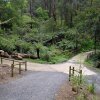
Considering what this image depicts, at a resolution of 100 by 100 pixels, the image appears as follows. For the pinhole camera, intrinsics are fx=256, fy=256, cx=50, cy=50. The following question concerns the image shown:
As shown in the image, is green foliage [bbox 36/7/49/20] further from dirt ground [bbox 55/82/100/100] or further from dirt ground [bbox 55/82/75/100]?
dirt ground [bbox 55/82/100/100]

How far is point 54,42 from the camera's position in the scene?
4225cm

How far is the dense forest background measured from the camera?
3059 centimetres

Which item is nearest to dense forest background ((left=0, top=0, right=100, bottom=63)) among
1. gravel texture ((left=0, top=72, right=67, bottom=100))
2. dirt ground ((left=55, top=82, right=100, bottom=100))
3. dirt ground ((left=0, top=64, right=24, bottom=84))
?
dirt ground ((left=0, top=64, right=24, bottom=84))

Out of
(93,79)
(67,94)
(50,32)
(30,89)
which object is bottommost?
(93,79)

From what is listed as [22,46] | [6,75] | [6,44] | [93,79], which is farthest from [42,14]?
[6,75]

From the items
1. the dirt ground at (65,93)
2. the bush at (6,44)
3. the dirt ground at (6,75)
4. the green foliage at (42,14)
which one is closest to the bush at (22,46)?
the bush at (6,44)

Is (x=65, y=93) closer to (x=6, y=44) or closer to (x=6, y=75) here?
(x=6, y=75)

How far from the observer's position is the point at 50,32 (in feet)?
138

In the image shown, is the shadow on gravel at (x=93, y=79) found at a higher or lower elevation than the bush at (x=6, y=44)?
lower

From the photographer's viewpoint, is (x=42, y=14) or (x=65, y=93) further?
(x=42, y=14)

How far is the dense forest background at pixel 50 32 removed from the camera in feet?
100

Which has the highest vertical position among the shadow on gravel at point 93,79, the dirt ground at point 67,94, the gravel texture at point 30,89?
the gravel texture at point 30,89

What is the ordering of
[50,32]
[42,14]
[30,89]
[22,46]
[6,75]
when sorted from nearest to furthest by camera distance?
[30,89], [6,75], [22,46], [50,32], [42,14]

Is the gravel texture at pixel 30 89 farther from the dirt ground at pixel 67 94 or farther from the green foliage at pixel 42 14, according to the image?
the green foliage at pixel 42 14
